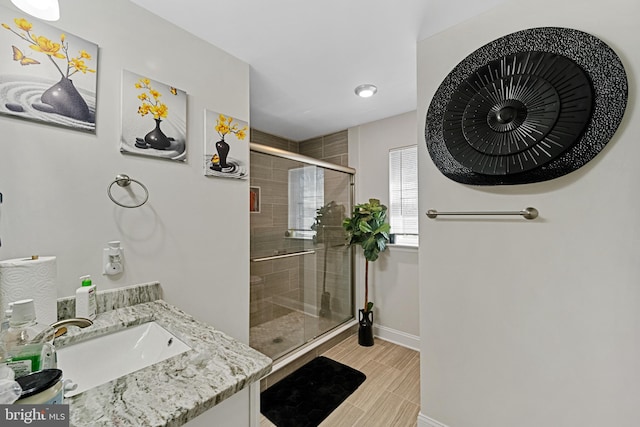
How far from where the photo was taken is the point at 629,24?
1.00 meters

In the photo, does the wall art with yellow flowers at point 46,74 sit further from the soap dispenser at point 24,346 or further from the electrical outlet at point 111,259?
the soap dispenser at point 24,346

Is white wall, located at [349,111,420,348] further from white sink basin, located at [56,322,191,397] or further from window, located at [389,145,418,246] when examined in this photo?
white sink basin, located at [56,322,191,397]

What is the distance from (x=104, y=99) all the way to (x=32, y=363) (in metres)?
1.05

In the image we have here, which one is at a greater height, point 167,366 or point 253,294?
point 167,366

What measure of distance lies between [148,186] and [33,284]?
1.82 feet

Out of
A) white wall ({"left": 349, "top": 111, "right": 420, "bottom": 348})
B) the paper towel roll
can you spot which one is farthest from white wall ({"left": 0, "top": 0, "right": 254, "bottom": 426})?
white wall ({"left": 349, "top": 111, "right": 420, "bottom": 348})

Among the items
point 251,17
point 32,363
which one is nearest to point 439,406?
point 32,363

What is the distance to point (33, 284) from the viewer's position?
849mm

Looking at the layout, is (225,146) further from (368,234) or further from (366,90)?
(368,234)

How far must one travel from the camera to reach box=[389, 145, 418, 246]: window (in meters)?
2.52

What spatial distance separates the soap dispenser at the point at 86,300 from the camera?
979 millimetres

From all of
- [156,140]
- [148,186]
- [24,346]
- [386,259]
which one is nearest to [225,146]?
[156,140]

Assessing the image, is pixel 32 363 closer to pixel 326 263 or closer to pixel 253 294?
pixel 253 294

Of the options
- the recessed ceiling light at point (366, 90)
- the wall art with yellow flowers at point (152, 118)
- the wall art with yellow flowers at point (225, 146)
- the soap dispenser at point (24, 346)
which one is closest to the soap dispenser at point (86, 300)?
the soap dispenser at point (24, 346)
